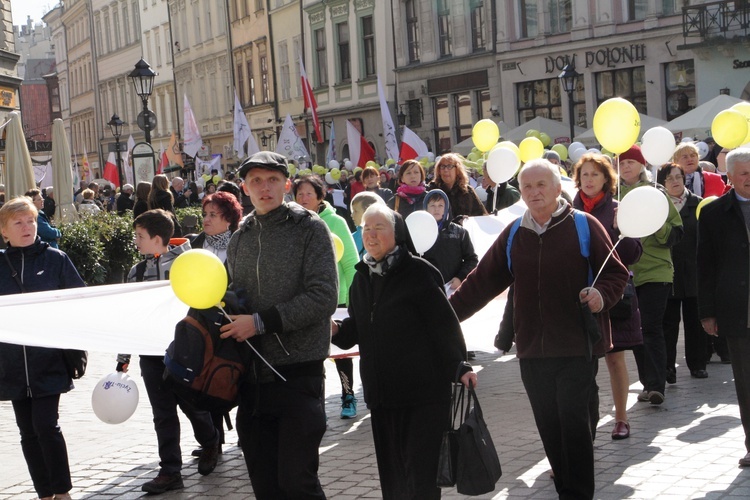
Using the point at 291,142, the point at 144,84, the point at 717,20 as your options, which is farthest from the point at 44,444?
the point at 291,142

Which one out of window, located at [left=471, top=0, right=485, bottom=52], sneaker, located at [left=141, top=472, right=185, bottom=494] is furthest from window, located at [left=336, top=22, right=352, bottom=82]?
sneaker, located at [left=141, top=472, right=185, bottom=494]

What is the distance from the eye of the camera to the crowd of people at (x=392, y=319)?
17.8 feet

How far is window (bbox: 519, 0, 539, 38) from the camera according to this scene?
3788 cm

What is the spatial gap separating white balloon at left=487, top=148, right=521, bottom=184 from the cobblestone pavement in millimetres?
2103

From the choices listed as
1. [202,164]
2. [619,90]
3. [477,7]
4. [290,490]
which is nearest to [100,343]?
[290,490]

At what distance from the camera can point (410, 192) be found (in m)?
11.0

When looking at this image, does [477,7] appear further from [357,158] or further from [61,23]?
[61,23]

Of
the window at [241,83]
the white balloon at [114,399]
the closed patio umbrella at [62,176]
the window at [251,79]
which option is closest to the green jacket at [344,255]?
the white balloon at [114,399]

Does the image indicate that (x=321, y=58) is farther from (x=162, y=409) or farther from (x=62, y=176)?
(x=162, y=409)

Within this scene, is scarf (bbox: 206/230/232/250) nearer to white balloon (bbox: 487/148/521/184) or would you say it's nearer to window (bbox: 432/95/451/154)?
white balloon (bbox: 487/148/521/184)

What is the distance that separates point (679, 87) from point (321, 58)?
69.5 feet

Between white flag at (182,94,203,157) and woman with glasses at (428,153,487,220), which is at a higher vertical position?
white flag at (182,94,203,157)

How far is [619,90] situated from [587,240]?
29811 millimetres

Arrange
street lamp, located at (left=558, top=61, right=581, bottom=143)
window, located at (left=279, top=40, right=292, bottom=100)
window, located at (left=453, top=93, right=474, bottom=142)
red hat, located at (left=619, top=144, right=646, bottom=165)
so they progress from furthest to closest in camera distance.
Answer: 1. window, located at (left=279, top=40, right=292, bottom=100)
2. window, located at (left=453, top=93, right=474, bottom=142)
3. street lamp, located at (left=558, top=61, right=581, bottom=143)
4. red hat, located at (left=619, top=144, right=646, bottom=165)
